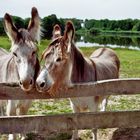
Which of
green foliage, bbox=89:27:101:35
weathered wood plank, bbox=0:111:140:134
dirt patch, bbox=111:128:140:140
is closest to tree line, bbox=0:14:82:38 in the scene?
weathered wood plank, bbox=0:111:140:134

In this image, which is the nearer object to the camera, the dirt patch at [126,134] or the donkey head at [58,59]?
the donkey head at [58,59]

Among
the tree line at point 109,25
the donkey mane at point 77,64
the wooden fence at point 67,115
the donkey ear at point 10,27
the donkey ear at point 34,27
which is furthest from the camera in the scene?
the tree line at point 109,25

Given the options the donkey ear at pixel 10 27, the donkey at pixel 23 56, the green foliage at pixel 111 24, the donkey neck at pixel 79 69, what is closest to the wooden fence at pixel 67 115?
the donkey at pixel 23 56

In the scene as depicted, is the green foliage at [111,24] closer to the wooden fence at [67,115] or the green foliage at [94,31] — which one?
the green foliage at [94,31]

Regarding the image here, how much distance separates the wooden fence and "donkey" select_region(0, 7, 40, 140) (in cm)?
16

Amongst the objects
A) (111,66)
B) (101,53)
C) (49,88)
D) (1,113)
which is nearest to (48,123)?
(49,88)

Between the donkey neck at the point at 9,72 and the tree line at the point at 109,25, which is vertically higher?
the tree line at the point at 109,25

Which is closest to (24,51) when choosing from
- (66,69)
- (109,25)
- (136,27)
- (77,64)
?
(66,69)

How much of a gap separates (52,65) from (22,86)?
0.48 m

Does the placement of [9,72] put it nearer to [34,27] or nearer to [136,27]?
[34,27]

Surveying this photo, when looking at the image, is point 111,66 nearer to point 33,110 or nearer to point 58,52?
point 33,110

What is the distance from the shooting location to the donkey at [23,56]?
467 centimetres

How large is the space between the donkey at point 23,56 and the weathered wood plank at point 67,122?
0.38 metres

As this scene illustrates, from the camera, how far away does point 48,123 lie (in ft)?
15.0
